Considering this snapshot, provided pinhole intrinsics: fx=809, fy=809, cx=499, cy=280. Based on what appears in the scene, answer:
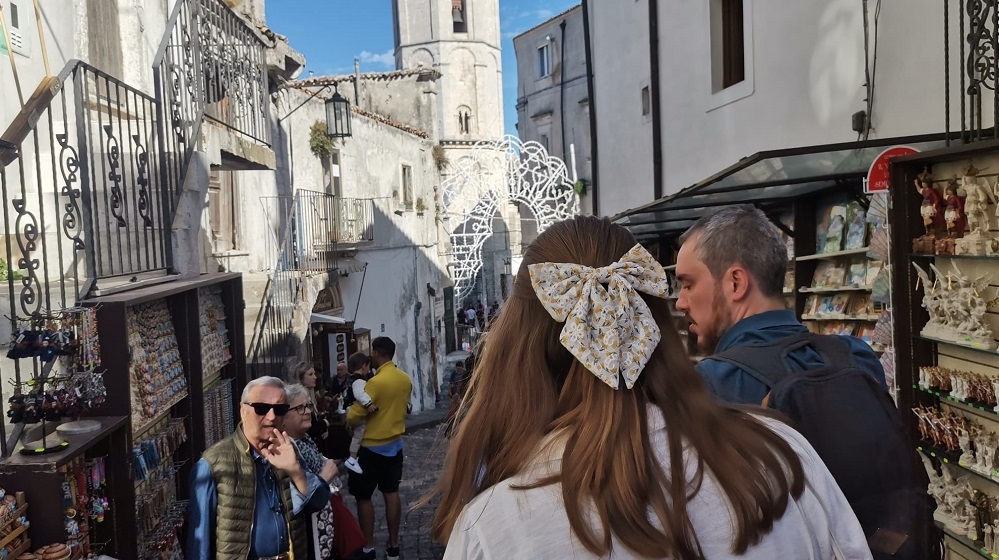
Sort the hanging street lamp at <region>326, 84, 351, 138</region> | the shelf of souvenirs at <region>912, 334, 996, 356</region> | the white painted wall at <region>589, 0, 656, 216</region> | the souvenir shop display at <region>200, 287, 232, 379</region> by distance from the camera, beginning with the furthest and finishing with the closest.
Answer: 1. the hanging street lamp at <region>326, 84, 351, 138</region>
2. the white painted wall at <region>589, 0, 656, 216</region>
3. the souvenir shop display at <region>200, 287, 232, 379</region>
4. the shelf of souvenirs at <region>912, 334, 996, 356</region>

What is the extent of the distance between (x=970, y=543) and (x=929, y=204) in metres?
1.71

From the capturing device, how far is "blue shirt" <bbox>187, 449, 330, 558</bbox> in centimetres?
371

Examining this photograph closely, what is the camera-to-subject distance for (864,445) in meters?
2.16

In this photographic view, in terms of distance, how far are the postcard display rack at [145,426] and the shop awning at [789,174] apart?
355 centimetres

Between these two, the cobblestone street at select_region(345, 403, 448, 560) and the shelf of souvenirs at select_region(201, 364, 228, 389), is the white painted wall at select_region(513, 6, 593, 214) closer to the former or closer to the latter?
the cobblestone street at select_region(345, 403, 448, 560)

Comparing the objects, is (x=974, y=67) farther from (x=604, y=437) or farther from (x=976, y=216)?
(x=604, y=437)

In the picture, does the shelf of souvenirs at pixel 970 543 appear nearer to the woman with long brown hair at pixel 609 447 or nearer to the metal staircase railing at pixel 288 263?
the woman with long brown hair at pixel 609 447

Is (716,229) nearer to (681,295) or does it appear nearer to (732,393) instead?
(681,295)

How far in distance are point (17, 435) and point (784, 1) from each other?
6495 millimetres

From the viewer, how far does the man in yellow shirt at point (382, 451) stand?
22.3ft

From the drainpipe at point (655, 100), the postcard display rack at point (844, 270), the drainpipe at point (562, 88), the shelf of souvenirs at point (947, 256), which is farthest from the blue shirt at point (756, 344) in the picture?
the drainpipe at point (562, 88)

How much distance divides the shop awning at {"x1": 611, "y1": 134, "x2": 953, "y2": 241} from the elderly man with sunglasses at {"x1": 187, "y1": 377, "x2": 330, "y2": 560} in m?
3.09

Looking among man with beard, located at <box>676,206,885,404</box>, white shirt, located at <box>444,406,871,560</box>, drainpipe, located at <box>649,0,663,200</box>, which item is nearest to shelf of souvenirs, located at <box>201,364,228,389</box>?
man with beard, located at <box>676,206,885,404</box>

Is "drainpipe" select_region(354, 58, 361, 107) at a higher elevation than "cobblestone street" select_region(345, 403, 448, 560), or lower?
higher
